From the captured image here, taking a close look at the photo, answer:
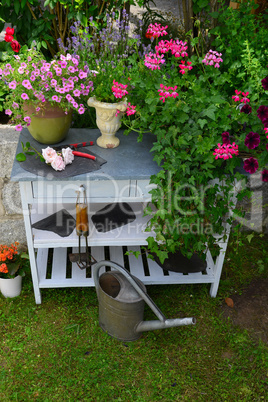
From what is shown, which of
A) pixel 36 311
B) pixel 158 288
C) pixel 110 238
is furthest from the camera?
pixel 158 288

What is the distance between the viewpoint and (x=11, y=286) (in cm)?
267

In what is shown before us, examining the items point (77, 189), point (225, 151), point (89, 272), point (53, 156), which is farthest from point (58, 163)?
point (89, 272)

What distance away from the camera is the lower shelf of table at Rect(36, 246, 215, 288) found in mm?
2609

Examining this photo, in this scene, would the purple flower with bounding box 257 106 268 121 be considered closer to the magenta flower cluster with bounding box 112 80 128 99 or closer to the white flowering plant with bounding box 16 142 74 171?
the magenta flower cluster with bounding box 112 80 128 99

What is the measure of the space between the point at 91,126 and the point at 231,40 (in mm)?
982

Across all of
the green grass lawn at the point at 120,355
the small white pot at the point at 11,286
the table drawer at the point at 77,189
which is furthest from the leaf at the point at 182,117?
the small white pot at the point at 11,286

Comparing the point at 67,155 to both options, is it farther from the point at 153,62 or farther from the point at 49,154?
the point at 153,62

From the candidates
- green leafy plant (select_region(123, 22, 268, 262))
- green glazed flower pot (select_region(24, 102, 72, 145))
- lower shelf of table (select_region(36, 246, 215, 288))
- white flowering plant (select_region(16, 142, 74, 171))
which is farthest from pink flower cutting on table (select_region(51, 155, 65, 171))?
lower shelf of table (select_region(36, 246, 215, 288))

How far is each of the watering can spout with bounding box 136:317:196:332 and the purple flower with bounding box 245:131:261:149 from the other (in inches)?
36.3

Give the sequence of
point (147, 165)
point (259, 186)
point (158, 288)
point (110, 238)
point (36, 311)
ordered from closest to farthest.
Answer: point (147, 165) < point (110, 238) < point (36, 311) < point (158, 288) < point (259, 186)

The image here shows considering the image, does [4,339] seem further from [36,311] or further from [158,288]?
[158,288]

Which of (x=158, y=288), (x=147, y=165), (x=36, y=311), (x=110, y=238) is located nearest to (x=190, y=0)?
(x=147, y=165)

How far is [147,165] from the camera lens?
7.25 feet

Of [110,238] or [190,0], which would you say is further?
[190,0]
